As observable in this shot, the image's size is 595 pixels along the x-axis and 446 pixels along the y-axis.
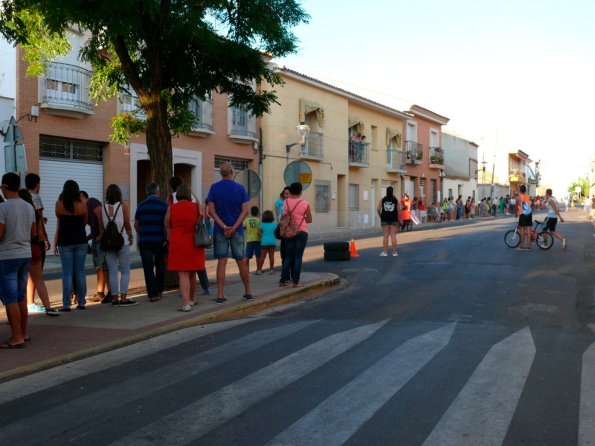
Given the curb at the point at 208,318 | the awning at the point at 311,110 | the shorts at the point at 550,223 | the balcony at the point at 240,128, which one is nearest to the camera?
the curb at the point at 208,318

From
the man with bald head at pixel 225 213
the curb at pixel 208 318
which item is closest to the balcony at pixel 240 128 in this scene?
the curb at pixel 208 318

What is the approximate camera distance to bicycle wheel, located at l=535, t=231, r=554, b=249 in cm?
1823

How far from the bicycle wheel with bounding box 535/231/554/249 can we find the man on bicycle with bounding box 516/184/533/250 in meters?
0.29

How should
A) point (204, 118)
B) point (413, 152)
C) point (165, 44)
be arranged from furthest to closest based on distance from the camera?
point (413, 152) < point (204, 118) < point (165, 44)

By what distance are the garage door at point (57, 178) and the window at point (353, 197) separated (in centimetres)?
1913

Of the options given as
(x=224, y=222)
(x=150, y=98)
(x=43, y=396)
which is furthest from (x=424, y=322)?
(x=150, y=98)

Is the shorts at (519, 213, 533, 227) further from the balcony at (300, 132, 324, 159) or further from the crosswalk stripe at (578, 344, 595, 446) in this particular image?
the balcony at (300, 132, 324, 159)

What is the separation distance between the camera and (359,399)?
4.91m

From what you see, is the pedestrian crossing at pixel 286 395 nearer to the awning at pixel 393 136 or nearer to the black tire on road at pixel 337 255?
the black tire on road at pixel 337 255

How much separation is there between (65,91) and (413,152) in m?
30.1

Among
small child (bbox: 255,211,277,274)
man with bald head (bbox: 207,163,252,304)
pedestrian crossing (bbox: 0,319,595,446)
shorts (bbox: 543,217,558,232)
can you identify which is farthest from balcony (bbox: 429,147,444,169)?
pedestrian crossing (bbox: 0,319,595,446)

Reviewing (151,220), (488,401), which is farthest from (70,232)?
(488,401)

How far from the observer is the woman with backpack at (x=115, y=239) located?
9.11 m

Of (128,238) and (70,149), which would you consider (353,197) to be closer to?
(70,149)
